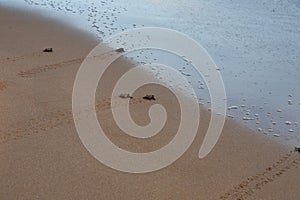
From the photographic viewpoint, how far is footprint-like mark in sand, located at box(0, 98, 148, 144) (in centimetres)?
334

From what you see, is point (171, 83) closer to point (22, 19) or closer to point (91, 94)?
point (91, 94)

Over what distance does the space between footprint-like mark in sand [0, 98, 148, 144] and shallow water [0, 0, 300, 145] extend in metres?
1.33

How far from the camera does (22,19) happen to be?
683 centimetres

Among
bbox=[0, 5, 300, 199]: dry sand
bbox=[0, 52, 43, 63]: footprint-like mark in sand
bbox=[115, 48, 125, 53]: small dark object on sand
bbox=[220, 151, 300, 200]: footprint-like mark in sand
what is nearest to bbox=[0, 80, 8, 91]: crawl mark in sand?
bbox=[0, 5, 300, 199]: dry sand

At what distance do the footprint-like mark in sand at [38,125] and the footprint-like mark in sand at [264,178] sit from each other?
1406mm

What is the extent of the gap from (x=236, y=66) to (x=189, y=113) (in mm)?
1568

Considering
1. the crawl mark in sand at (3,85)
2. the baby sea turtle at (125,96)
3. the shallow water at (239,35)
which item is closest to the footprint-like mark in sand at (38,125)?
the baby sea turtle at (125,96)

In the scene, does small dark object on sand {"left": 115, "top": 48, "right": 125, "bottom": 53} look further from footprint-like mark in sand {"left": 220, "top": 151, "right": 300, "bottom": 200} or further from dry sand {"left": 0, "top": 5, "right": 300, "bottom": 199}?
footprint-like mark in sand {"left": 220, "top": 151, "right": 300, "bottom": 200}

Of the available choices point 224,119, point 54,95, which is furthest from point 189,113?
point 54,95

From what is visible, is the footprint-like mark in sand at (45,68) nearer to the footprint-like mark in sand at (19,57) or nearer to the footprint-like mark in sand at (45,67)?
the footprint-like mark in sand at (45,67)

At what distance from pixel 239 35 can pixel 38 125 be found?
388 cm

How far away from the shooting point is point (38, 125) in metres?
3.52

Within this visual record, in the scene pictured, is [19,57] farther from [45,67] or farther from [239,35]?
[239,35]

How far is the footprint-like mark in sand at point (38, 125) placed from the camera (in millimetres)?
3342
